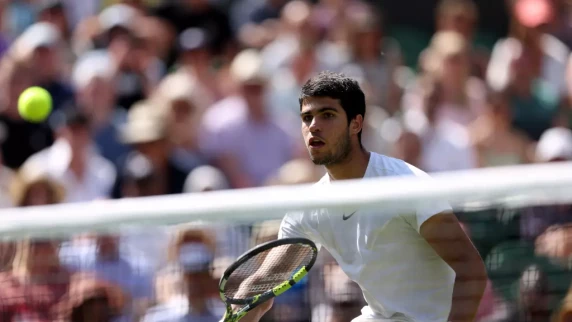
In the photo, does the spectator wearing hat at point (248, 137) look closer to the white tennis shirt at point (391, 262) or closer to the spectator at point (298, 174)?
the spectator at point (298, 174)

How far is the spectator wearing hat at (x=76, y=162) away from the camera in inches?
280

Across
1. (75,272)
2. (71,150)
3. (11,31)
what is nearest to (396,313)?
(75,272)

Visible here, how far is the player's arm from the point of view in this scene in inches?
151

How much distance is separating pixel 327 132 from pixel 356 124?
0.15 meters

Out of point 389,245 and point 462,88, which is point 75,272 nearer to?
point 389,245

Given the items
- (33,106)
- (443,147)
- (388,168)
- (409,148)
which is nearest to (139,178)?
(33,106)

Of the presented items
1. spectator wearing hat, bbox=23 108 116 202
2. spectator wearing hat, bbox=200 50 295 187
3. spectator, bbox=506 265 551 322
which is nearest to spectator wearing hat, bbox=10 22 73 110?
spectator wearing hat, bbox=23 108 116 202

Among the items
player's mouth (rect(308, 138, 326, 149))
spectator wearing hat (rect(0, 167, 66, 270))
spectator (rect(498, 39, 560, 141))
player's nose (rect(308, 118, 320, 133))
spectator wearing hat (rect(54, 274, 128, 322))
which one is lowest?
spectator wearing hat (rect(54, 274, 128, 322))

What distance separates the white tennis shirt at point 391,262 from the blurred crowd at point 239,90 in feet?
7.96

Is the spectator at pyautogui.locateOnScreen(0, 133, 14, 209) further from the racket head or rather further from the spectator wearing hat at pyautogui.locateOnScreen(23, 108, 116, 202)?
the racket head

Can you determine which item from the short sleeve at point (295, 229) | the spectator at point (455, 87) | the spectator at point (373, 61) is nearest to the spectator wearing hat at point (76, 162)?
the spectator at point (373, 61)

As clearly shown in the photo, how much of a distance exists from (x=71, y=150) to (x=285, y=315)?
315 centimetres

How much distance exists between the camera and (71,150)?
7219 millimetres

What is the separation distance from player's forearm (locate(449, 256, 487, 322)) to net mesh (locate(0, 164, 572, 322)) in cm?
22
